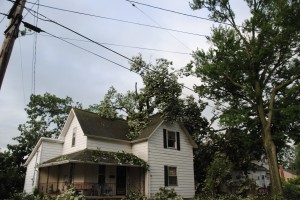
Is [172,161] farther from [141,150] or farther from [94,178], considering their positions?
[94,178]

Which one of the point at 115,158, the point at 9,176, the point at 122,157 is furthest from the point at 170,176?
the point at 9,176

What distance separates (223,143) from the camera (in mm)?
28719

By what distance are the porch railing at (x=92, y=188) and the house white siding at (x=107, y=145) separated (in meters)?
2.80

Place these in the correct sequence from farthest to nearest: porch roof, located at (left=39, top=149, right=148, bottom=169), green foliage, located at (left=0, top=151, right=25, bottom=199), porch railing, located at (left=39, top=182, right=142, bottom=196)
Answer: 1. green foliage, located at (left=0, top=151, right=25, bottom=199)
2. porch roof, located at (left=39, top=149, right=148, bottom=169)
3. porch railing, located at (left=39, top=182, right=142, bottom=196)

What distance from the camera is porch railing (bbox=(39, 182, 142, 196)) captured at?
60.8 ft

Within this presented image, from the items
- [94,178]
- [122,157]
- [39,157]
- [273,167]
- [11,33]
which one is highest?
[11,33]

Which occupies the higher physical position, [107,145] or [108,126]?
[108,126]

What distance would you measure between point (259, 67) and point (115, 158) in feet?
43.8

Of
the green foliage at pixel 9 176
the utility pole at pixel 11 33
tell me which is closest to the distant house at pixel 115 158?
the green foliage at pixel 9 176

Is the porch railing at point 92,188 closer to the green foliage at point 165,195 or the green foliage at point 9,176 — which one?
the green foliage at point 165,195

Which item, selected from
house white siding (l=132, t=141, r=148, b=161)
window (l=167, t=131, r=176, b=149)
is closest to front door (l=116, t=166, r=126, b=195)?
house white siding (l=132, t=141, r=148, b=161)

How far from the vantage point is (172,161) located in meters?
23.6

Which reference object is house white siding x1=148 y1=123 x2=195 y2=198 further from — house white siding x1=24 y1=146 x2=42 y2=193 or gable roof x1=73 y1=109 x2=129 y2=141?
house white siding x1=24 y1=146 x2=42 y2=193

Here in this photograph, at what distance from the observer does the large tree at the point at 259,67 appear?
2075 centimetres
